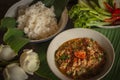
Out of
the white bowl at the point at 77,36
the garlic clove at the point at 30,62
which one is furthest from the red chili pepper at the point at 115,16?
the garlic clove at the point at 30,62

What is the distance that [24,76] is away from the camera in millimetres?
1267

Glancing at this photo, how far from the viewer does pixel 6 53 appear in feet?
4.33

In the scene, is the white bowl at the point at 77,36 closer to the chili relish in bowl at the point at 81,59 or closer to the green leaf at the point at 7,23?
the chili relish in bowl at the point at 81,59

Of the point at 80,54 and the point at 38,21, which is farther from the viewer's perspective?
the point at 38,21

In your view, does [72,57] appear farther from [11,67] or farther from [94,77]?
[11,67]

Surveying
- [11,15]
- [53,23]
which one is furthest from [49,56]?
[11,15]

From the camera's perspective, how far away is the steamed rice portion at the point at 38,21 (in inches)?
57.4

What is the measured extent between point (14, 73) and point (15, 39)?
0.63 ft

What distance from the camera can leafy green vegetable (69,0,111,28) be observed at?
1372 millimetres

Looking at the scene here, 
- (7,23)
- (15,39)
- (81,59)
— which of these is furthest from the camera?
(7,23)

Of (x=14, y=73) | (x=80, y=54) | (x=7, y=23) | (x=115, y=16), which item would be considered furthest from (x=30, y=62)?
(x=115, y=16)

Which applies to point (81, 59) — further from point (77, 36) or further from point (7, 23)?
point (7, 23)

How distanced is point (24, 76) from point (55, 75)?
0.15 m

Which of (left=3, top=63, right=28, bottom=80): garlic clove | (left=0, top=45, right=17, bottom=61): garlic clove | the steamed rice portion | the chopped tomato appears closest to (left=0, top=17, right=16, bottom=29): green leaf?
the steamed rice portion
